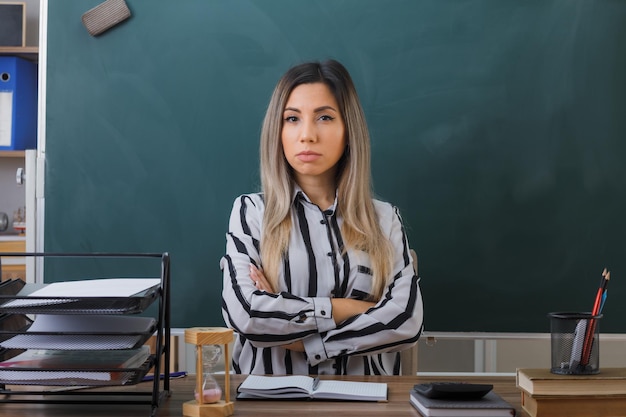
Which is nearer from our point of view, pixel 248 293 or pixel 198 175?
pixel 248 293

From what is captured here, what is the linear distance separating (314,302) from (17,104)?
251cm

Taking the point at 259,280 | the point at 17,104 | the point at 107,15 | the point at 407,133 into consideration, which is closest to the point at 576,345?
the point at 259,280

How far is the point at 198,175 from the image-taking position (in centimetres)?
233

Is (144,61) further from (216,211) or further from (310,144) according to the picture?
(310,144)

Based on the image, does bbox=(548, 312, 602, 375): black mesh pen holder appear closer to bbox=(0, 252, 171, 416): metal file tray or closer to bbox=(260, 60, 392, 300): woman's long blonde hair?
bbox=(0, 252, 171, 416): metal file tray

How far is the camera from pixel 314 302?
1.69 metres

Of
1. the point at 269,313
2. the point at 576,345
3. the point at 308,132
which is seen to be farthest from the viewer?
the point at 308,132

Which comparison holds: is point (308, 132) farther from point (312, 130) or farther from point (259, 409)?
point (259, 409)

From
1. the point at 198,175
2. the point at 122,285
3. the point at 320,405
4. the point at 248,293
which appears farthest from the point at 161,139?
the point at 320,405

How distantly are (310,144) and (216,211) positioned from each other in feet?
1.93

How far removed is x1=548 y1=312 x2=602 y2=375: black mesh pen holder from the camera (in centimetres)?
109

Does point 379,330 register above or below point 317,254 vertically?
below

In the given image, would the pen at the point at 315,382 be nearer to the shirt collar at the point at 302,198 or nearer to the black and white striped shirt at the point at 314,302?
the black and white striped shirt at the point at 314,302

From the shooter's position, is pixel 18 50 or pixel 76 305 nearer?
pixel 76 305
